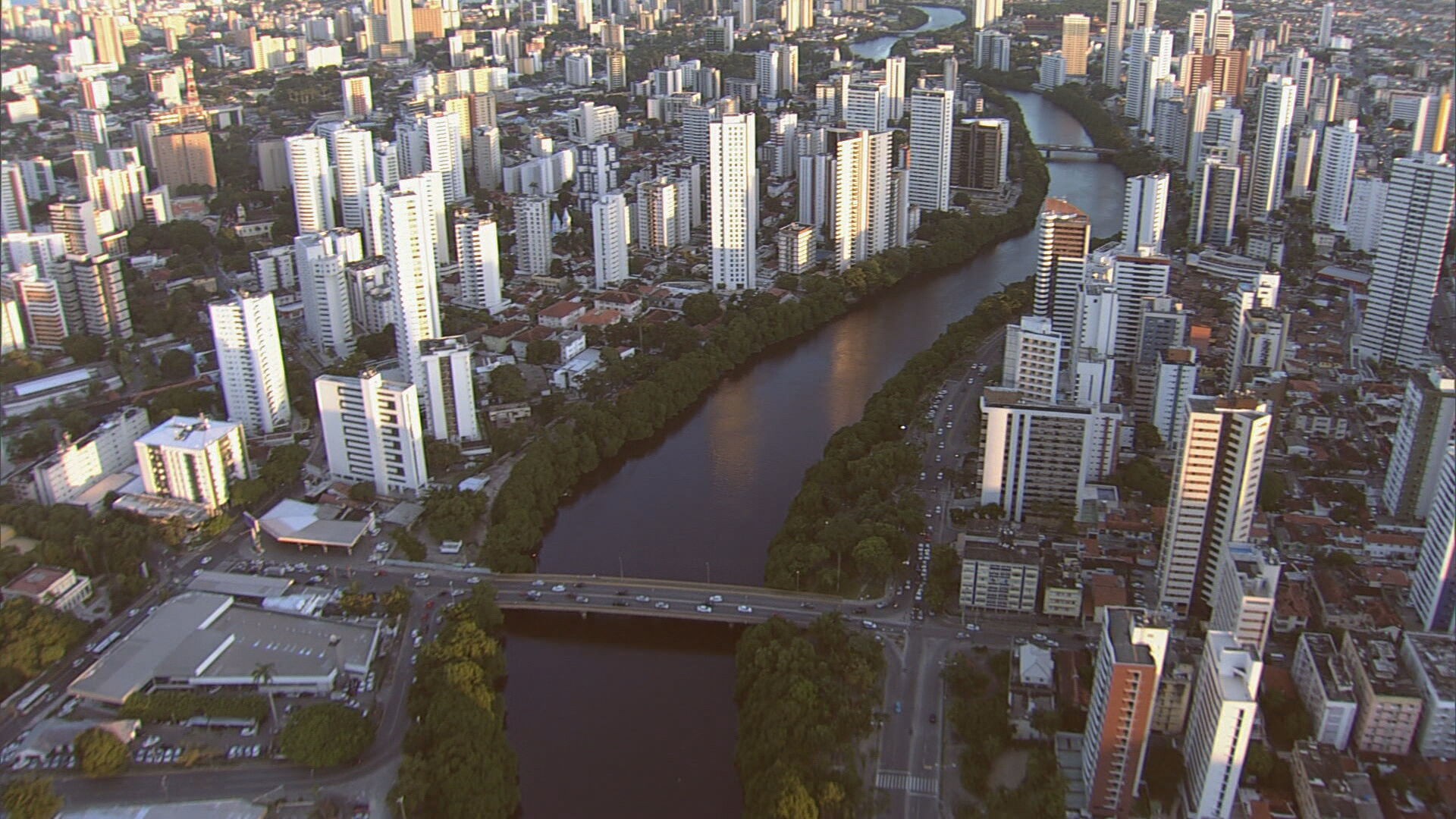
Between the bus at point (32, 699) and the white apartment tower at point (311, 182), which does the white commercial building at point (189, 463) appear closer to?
the bus at point (32, 699)

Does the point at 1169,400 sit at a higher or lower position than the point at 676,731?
higher

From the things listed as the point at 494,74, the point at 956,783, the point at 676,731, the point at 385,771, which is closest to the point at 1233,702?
the point at 956,783

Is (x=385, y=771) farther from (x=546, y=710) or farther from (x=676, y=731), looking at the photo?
(x=676, y=731)

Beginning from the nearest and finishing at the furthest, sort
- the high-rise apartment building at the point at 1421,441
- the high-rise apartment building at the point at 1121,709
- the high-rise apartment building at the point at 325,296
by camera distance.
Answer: the high-rise apartment building at the point at 1121,709 < the high-rise apartment building at the point at 1421,441 < the high-rise apartment building at the point at 325,296

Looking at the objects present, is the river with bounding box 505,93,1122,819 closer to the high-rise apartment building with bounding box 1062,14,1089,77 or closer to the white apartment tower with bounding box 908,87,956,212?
the white apartment tower with bounding box 908,87,956,212

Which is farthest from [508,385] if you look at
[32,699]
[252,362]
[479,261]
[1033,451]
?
[32,699]

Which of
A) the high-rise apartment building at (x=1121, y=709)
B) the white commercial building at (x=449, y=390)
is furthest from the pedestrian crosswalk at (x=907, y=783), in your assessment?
the white commercial building at (x=449, y=390)

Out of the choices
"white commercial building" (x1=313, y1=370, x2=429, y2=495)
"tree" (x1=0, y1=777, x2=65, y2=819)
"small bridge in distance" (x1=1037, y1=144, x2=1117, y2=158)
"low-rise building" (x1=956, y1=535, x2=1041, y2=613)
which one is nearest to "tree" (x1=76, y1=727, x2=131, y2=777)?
"tree" (x1=0, y1=777, x2=65, y2=819)
